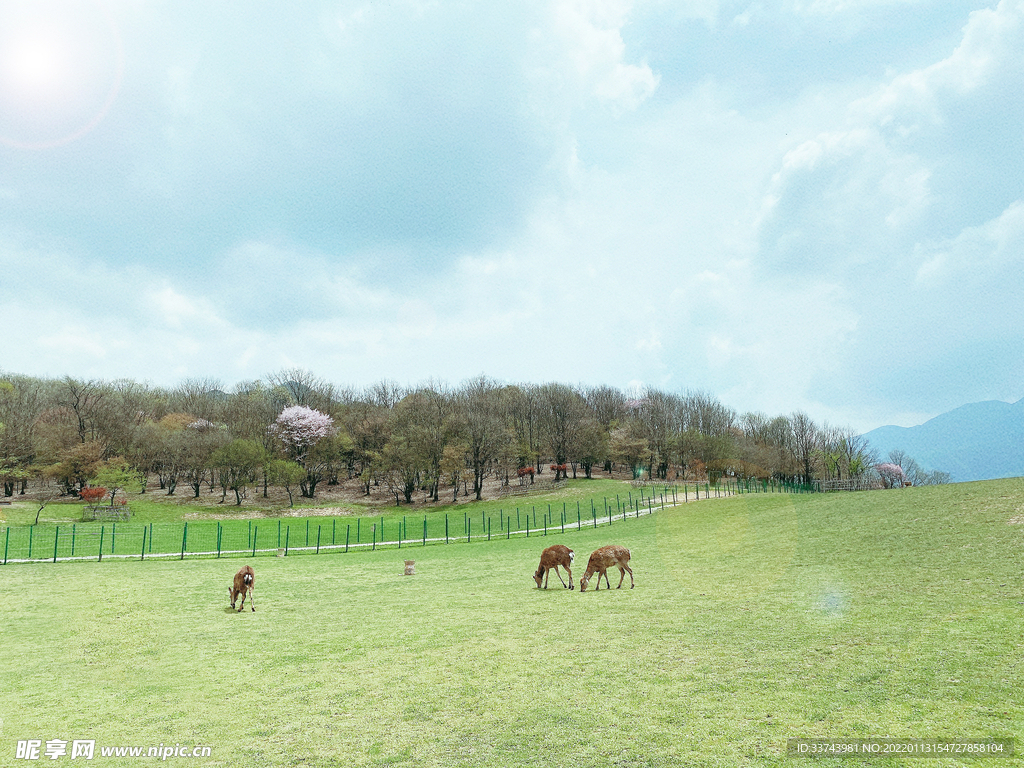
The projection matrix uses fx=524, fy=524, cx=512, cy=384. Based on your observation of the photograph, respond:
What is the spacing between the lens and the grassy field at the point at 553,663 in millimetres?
6402

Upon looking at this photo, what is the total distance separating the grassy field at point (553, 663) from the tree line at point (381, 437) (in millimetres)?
53424

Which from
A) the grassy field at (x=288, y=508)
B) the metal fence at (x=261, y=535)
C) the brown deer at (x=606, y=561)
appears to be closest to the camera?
the brown deer at (x=606, y=561)

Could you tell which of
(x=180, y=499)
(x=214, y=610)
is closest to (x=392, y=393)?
(x=180, y=499)

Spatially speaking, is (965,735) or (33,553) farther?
(33,553)

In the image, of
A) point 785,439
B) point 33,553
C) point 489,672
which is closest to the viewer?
point 489,672

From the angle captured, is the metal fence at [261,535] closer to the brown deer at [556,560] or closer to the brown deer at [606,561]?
the brown deer at [556,560]

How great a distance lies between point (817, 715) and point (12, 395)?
8982 centimetres

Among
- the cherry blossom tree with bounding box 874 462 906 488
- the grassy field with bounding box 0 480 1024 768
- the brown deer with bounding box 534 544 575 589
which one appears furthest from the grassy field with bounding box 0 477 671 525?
the cherry blossom tree with bounding box 874 462 906 488

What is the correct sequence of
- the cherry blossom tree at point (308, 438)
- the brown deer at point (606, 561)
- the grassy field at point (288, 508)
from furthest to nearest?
the cherry blossom tree at point (308, 438), the grassy field at point (288, 508), the brown deer at point (606, 561)

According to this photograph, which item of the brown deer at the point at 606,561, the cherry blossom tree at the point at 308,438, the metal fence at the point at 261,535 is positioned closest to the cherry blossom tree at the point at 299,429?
the cherry blossom tree at the point at 308,438

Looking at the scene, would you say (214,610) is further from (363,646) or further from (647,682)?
(647,682)

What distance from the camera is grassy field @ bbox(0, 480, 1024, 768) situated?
6.40 metres

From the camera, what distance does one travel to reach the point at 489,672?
9086 mm

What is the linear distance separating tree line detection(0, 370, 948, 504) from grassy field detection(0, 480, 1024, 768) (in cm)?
5342
